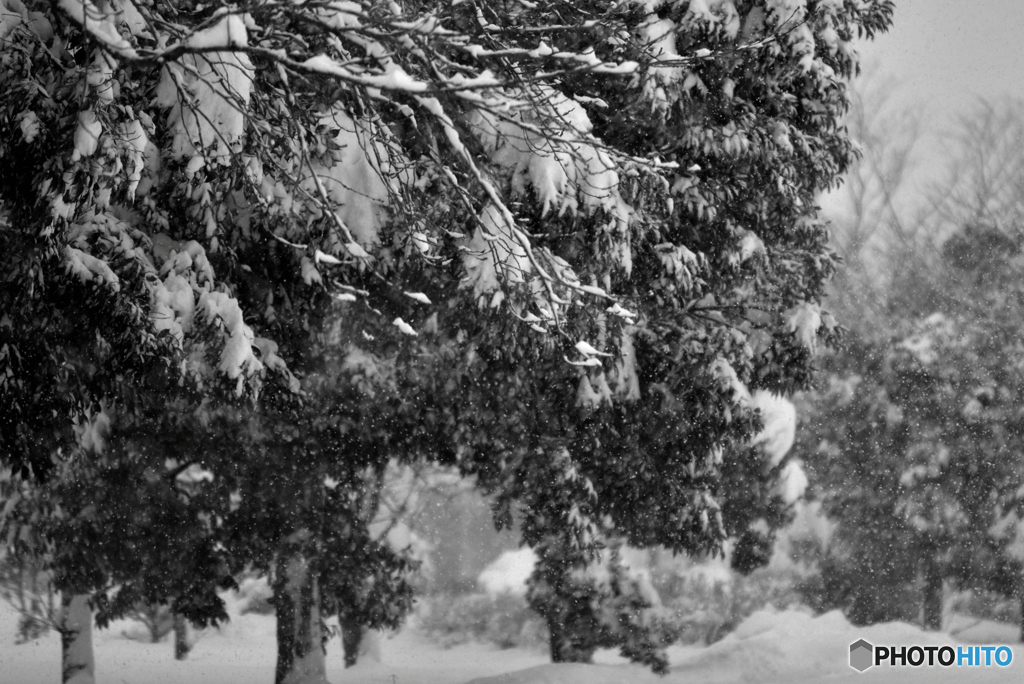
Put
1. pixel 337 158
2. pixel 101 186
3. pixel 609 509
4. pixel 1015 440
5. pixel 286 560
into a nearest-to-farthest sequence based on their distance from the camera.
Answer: pixel 101 186, pixel 337 158, pixel 609 509, pixel 286 560, pixel 1015 440

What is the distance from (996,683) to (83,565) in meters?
7.77

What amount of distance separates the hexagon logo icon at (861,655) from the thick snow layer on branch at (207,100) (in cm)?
947

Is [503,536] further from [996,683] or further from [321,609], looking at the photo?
[996,683]

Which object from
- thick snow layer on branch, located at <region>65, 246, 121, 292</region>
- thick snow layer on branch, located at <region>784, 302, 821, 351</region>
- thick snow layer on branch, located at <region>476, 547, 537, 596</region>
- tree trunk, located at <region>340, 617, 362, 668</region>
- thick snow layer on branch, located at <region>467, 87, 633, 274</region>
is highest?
thick snow layer on branch, located at <region>467, 87, 633, 274</region>

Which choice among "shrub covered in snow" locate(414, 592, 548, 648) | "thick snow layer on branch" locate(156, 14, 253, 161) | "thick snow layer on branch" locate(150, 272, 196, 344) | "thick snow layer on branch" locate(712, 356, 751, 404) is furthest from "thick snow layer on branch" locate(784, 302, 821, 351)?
"shrub covered in snow" locate(414, 592, 548, 648)

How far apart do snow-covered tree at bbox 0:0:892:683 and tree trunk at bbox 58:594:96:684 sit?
0.30ft

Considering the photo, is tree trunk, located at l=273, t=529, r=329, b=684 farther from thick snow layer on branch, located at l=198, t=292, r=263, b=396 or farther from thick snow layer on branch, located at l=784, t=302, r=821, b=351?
thick snow layer on branch, located at l=784, t=302, r=821, b=351

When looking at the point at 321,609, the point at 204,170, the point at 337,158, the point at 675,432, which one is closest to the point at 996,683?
the point at 675,432

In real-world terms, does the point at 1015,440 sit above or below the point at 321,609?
above

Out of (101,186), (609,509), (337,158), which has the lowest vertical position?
(609,509)

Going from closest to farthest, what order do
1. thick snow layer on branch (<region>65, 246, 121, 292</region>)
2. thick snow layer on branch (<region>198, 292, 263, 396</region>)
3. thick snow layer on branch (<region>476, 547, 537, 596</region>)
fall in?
thick snow layer on branch (<region>65, 246, 121, 292</region>) → thick snow layer on branch (<region>198, 292, 263, 396</region>) → thick snow layer on branch (<region>476, 547, 537, 596</region>)

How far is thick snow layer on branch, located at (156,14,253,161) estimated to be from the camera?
3984mm

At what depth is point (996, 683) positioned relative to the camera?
797 centimetres

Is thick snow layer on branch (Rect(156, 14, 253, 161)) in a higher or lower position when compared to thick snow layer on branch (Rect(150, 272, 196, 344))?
higher
